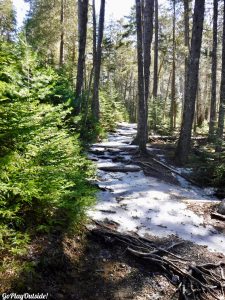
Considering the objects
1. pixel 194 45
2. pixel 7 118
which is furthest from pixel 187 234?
pixel 194 45

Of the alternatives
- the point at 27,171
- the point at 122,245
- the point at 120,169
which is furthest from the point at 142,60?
the point at 27,171

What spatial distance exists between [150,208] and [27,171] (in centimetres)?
378

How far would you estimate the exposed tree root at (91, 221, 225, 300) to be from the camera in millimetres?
4039

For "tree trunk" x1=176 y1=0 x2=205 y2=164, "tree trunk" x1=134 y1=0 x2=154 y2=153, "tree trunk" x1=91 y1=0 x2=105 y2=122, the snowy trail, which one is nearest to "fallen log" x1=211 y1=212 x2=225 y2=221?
the snowy trail

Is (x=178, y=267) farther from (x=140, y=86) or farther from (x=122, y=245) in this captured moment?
(x=140, y=86)

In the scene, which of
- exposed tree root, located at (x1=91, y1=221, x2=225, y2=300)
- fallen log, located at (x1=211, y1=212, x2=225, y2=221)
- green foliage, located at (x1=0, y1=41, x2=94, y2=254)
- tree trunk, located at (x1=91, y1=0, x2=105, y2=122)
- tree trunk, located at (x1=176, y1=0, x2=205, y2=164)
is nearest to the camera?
green foliage, located at (x1=0, y1=41, x2=94, y2=254)

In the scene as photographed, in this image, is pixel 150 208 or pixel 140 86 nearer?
pixel 150 208

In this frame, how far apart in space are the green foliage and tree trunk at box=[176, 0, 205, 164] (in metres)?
7.27

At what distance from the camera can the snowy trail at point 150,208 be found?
5660 mm

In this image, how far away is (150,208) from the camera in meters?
6.83

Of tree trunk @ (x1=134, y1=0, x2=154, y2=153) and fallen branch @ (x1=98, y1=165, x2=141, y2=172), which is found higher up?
tree trunk @ (x1=134, y1=0, x2=154, y2=153)

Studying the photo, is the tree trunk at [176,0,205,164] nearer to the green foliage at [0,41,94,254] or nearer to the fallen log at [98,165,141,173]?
the fallen log at [98,165,141,173]

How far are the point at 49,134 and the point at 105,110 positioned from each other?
1643 cm

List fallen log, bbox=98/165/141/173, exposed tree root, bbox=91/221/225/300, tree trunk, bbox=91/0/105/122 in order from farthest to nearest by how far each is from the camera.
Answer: tree trunk, bbox=91/0/105/122 → fallen log, bbox=98/165/141/173 → exposed tree root, bbox=91/221/225/300
